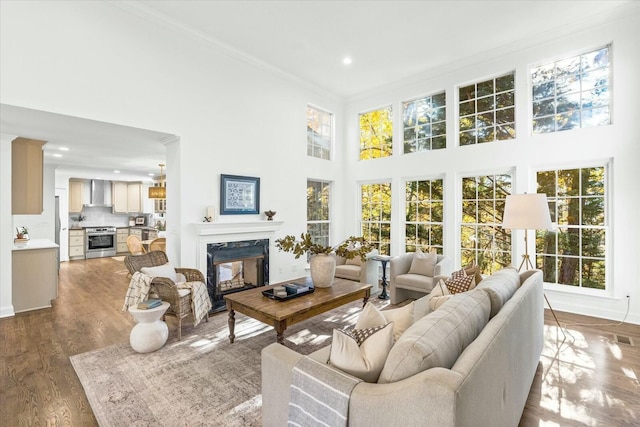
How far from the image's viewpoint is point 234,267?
478 centimetres

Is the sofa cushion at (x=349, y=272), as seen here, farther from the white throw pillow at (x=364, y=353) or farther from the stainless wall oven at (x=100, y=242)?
the stainless wall oven at (x=100, y=242)

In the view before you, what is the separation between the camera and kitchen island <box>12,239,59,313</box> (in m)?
4.05

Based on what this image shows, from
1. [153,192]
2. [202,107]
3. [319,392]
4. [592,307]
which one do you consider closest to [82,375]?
[319,392]

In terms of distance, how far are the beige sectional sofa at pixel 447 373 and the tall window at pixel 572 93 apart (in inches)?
138

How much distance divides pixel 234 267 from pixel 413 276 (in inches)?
107

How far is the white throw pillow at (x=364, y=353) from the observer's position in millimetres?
1372

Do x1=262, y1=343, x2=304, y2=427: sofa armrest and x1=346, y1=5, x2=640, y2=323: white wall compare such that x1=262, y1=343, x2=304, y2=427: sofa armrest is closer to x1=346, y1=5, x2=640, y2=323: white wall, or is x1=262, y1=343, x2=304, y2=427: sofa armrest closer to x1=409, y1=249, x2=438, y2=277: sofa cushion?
x1=409, y1=249, x2=438, y2=277: sofa cushion

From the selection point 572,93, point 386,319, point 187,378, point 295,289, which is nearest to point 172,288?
point 187,378

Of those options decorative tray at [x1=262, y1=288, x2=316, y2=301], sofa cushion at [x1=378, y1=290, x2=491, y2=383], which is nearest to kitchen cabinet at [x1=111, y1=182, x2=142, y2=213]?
→ decorative tray at [x1=262, y1=288, x2=316, y2=301]

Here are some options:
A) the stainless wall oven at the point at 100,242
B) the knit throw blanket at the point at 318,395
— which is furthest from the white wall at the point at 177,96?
the stainless wall oven at the point at 100,242

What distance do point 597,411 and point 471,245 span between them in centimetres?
308

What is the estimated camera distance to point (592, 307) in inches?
157

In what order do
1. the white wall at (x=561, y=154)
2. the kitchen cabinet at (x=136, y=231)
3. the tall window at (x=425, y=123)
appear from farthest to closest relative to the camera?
the kitchen cabinet at (x=136, y=231) < the tall window at (x=425, y=123) < the white wall at (x=561, y=154)

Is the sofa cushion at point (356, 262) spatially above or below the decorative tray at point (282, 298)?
above
